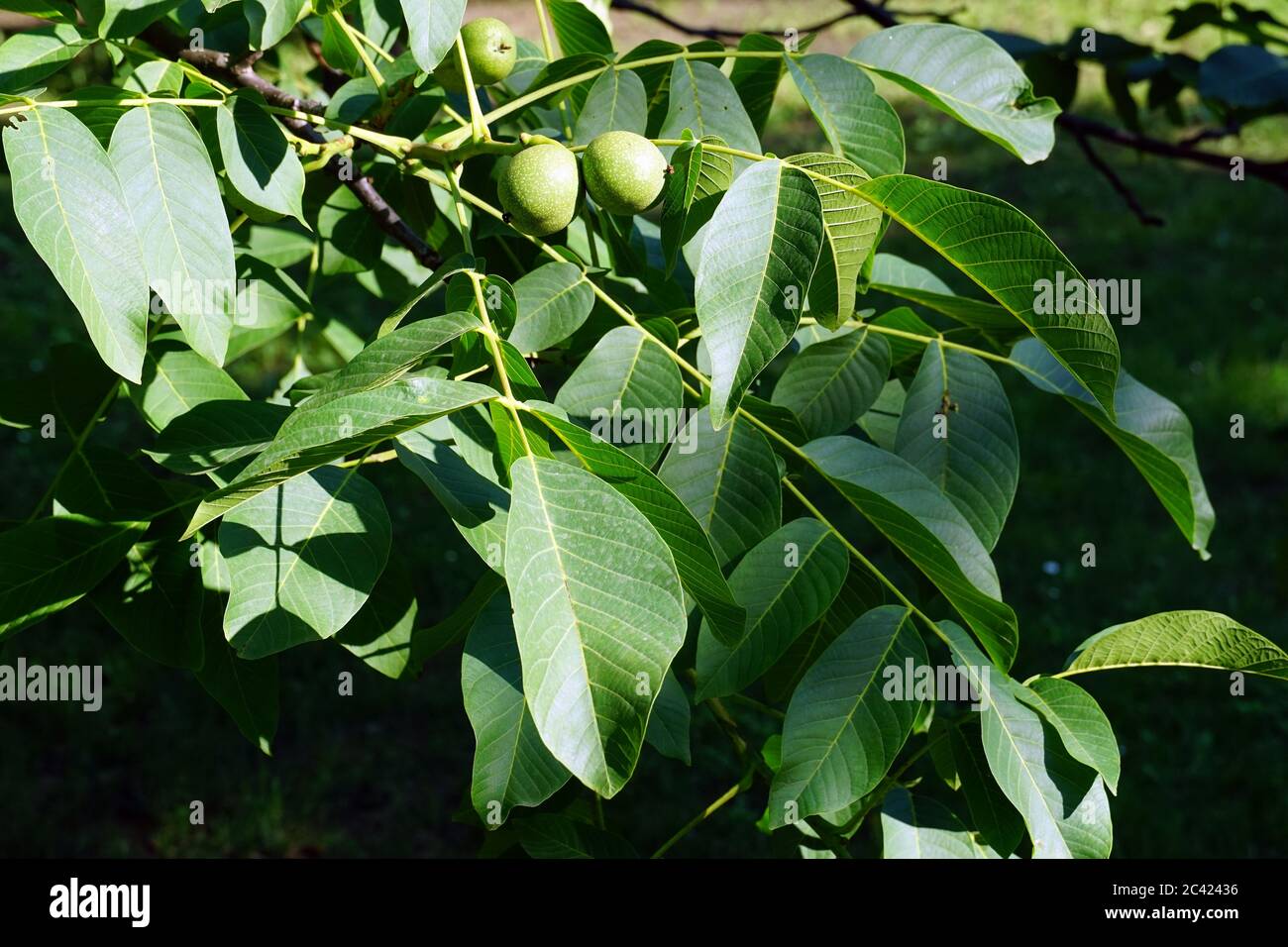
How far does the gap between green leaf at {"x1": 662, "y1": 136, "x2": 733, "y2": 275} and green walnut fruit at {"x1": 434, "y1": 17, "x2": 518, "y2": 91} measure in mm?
327

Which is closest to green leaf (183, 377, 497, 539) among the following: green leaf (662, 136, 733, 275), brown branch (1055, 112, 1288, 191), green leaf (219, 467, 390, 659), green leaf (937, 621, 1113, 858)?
green leaf (219, 467, 390, 659)

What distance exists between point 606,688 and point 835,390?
Result: 59cm

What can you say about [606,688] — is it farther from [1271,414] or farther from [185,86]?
[1271,414]

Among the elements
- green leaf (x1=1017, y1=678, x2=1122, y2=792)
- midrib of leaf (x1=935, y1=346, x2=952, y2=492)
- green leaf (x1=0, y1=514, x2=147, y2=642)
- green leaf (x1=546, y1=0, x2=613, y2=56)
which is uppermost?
green leaf (x1=546, y1=0, x2=613, y2=56)

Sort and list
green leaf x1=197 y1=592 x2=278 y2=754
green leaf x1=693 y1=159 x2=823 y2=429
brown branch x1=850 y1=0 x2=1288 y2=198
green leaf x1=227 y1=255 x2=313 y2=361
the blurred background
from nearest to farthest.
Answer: green leaf x1=693 y1=159 x2=823 y2=429
green leaf x1=197 y1=592 x2=278 y2=754
green leaf x1=227 y1=255 x2=313 y2=361
brown branch x1=850 y1=0 x2=1288 y2=198
the blurred background

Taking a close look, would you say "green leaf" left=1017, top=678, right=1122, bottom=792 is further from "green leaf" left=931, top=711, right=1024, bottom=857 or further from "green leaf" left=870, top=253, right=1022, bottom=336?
"green leaf" left=870, top=253, right=1022, bottom=336

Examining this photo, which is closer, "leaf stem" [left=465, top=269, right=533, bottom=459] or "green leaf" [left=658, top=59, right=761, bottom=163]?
"leaf stem" [left=465, top=269, right=533, bottom=459]

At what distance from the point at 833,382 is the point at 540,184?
0.44 metres

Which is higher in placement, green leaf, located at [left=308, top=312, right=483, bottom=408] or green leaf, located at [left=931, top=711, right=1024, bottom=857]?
green leaf, located at [left=308, top=312, right=483, bottom=408]

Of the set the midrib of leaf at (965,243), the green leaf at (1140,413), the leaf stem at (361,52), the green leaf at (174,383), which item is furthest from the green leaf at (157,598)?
the green leaf at (1140,413)

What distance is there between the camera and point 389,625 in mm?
1387

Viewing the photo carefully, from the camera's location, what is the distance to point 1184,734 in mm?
3836

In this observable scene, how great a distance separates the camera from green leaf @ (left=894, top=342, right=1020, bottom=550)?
138 cm

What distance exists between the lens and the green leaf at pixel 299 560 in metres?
1.11
